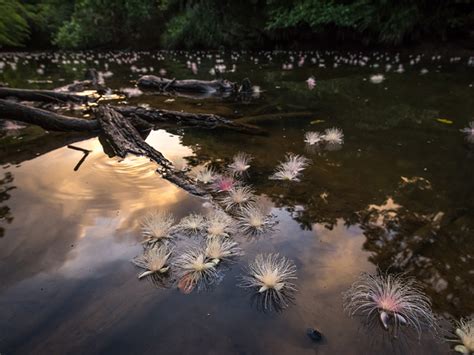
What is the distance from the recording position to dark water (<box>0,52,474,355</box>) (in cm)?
224

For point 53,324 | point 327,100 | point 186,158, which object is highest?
point 53,324

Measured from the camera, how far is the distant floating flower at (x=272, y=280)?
2533mm

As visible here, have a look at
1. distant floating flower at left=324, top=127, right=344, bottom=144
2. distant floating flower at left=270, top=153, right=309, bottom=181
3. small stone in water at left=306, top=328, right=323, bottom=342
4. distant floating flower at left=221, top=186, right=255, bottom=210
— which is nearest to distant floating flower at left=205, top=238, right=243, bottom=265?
distant floating flower at left=221, top=186, right=255, bottom=210

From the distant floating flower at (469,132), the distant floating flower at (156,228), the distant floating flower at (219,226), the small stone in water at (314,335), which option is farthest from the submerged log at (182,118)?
the small stone in water at (314,335)

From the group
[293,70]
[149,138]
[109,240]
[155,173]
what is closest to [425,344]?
[109,240]

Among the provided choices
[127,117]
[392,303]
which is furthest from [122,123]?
[392,303]

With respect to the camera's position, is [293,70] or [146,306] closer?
[146,306]

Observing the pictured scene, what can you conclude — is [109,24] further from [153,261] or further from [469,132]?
[153,261]

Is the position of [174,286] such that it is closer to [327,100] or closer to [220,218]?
[220,218]

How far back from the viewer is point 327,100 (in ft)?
28.0

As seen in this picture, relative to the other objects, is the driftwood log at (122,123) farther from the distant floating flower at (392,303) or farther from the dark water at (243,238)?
the distant floating flower at (392,303)

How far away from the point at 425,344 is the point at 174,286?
179cm

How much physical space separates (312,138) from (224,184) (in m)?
2.19

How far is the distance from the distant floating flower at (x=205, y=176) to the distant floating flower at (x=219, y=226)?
864 mm
